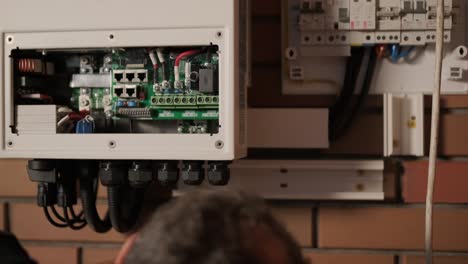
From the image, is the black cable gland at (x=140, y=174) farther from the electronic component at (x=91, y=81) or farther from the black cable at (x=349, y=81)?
the black cable at (x=349, y=81)

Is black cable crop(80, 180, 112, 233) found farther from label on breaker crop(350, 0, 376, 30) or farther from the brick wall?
label on breaker crop(350, 0, 376, 30)

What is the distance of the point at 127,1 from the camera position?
96 cm

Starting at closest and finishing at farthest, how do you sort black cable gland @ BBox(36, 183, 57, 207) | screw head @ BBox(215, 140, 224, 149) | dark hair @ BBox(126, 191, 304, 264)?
dark hair @ BBox(126, 191, 304, 264)
screw head @ BBox(215, 140, 224, 149)
black cable gland @ BBox(36, 183, 57, 207)

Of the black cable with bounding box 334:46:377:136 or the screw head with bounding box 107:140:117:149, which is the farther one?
the black cable with bounding box 334:46:377:136

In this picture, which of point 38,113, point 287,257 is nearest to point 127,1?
point 38,113

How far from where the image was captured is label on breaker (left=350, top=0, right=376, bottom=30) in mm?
1116

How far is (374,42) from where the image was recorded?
1.12m

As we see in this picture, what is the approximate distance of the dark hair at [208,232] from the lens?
0.38 meters

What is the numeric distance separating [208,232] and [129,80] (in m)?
0.67

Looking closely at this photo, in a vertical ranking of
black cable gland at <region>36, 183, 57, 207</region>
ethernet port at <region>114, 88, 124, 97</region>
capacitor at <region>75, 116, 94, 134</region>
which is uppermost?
ethernet port at <region>114, 88, 124, 97</region>

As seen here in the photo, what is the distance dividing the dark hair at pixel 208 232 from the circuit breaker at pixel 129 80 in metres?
0.52

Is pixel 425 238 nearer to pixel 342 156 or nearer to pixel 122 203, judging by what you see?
pixel 342 156

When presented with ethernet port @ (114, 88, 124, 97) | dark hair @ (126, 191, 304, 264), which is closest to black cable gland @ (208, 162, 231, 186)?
ethernet port @ (114, 88, 124, 97)

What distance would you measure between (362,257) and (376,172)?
198mm
